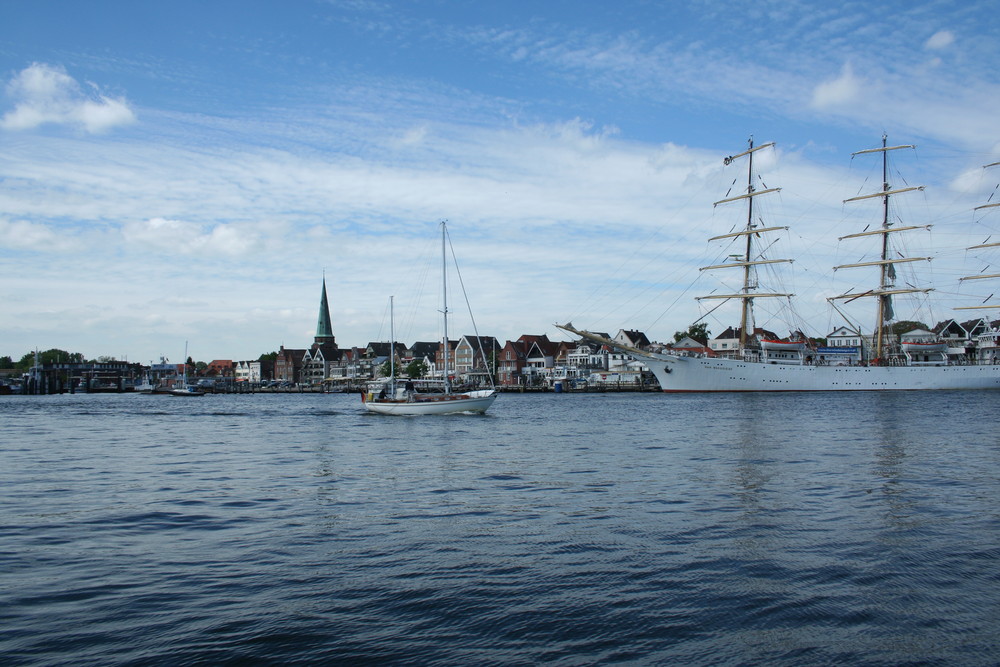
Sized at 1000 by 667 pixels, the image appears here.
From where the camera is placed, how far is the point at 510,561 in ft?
39.1

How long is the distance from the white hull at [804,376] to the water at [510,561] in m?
66.1

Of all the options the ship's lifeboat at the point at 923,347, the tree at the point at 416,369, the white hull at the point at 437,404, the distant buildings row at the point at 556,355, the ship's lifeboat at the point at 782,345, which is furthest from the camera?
the tree at the point at 416,369

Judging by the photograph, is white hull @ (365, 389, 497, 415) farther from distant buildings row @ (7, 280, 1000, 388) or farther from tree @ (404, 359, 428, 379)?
tree @ (404, 359, 428, 379)

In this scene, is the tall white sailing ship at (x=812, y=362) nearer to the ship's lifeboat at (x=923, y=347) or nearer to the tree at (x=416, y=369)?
the ship's lifeboat at (x=923, y=347)

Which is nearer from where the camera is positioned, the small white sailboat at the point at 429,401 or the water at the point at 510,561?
the water at the point at 510,561

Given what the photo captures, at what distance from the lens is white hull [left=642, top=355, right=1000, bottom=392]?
9131 centimetres

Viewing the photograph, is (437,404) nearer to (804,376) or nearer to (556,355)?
(804,376)

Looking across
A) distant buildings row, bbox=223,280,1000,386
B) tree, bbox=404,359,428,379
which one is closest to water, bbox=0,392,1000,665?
distant buildings row, bbox=223,280,1000,386

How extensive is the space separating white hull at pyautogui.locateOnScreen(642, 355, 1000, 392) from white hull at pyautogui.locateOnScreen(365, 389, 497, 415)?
44.7 m

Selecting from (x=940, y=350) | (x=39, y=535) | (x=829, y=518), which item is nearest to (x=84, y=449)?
(x=39, y=535)

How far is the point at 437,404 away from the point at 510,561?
39.9m

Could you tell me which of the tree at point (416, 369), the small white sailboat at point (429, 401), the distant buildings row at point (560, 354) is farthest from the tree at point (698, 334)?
the small white sailboat at point (429, 401)

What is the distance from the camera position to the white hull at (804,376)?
91.3 meters

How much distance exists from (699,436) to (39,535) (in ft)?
85.7
